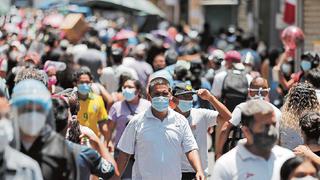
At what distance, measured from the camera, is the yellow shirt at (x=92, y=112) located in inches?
393

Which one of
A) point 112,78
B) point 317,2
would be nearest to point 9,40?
point 112,78

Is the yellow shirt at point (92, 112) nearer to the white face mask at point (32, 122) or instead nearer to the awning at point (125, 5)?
the white face mask at point (32, 122)

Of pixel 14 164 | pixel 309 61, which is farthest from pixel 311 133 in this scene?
pixel 309 61

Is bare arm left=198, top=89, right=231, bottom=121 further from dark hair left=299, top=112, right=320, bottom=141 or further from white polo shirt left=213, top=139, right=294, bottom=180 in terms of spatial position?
white polo shirt left=213, top=139, right=294, bottom=180

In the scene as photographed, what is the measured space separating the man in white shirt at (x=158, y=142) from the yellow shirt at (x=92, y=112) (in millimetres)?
2485

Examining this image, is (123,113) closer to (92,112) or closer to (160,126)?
(92,112)

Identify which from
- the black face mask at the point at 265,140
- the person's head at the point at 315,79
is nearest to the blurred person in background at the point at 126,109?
the person's head at the point at 315,79

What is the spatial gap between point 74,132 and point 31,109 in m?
1.66

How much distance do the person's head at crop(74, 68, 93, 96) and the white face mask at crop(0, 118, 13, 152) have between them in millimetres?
4787

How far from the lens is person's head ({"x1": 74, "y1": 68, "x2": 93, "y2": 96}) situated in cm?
1009

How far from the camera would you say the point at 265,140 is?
216 inches

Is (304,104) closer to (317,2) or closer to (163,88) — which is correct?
(163,88)

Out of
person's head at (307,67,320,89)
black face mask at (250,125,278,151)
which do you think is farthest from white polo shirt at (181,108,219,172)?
black face mask at (250,125,278,151)

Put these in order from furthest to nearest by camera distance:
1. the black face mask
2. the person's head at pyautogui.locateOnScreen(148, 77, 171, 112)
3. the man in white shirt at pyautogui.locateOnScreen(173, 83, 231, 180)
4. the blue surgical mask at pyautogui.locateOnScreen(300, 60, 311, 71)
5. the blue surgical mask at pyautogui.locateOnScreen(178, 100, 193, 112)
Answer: the blue surgical mask at pyautogui.locateOnScreen(300, 60, 311, 71) < the blue surgical mask at pyautogui.locateOnScreen(178, 100, 193, 112) < the man in white shirt at pyautogui.locateOnScreen(173, 83, 231, 180) < the person's head at pyautogui.locateOnScreen(148, 77, 171, 112) < the black face mask
